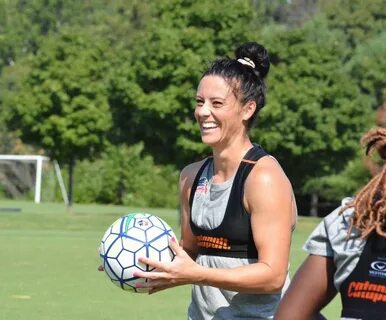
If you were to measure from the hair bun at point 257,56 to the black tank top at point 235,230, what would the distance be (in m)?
0.40

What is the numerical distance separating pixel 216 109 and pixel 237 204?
410mm

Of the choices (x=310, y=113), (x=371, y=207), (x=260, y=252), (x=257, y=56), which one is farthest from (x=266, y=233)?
(x=310, y=113)

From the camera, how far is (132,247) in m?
4.58

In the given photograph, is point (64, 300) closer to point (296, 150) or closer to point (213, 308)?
point (213, 308)

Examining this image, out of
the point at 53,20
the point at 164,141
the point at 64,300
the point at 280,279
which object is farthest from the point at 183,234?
the point at 53,20

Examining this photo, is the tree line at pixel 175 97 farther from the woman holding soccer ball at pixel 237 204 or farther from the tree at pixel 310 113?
the woman holding soccer ball at pixel 237 204

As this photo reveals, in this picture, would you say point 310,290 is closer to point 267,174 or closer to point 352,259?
point 352,259

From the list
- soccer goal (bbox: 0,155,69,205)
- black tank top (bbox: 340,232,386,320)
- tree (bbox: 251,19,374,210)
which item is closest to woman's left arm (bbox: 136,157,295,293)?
black tank top (bbox: 340,232,386,320)

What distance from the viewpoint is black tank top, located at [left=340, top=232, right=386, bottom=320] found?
10.1ft

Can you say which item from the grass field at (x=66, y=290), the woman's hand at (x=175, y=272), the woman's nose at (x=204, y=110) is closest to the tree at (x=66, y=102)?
the grass field at (x=66, y=290)

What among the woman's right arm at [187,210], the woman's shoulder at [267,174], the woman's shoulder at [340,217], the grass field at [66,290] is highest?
the woman's shoulder at [340,217]

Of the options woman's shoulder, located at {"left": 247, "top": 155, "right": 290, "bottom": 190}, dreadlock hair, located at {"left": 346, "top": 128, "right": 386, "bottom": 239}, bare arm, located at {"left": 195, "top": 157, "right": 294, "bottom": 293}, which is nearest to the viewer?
dreadlock hair, located at {"left": 346, "top": 128, "right": 386, "bottom": 239}

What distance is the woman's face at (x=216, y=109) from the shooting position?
16.1ft

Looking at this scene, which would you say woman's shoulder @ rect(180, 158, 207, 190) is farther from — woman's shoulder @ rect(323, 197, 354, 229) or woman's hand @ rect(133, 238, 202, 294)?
woman's shoulder @ rect(323, 197, 354, 229)
